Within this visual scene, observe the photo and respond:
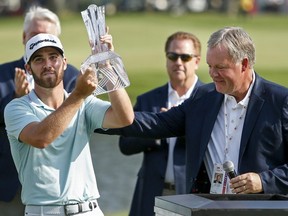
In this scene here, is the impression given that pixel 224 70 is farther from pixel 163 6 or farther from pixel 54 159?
pixel 163 6

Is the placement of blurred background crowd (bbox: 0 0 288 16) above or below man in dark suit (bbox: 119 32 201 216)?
above

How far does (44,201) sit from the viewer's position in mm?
5797

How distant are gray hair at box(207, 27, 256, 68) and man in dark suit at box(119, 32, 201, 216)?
84.3 inches

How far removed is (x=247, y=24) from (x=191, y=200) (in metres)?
44.6

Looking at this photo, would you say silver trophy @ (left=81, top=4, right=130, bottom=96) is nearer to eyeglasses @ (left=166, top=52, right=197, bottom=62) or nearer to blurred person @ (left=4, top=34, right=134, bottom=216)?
blurred person @ (left=4, top=34, right=134, bottom=216)

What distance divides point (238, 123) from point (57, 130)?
3.74 feet

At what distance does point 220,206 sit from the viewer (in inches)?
190

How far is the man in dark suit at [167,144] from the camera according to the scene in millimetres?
8211

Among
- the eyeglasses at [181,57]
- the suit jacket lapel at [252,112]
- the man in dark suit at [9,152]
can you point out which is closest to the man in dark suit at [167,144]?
the eyeglasses at [181,57]

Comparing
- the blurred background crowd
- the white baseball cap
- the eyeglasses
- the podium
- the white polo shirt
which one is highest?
the blurred background crowd

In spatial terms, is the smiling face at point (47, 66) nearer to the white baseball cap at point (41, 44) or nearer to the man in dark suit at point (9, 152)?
the white baseball cap at point (41, 44)

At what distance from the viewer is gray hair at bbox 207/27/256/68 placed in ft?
19.6

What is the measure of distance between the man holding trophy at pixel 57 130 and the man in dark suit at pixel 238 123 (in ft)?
1.71

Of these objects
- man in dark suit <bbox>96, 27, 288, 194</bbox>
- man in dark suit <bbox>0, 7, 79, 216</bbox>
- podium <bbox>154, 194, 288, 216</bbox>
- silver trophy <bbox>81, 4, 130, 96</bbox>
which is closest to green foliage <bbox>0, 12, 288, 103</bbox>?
man in dark suit <bbox>0, 7, 79, 216</bbox>
